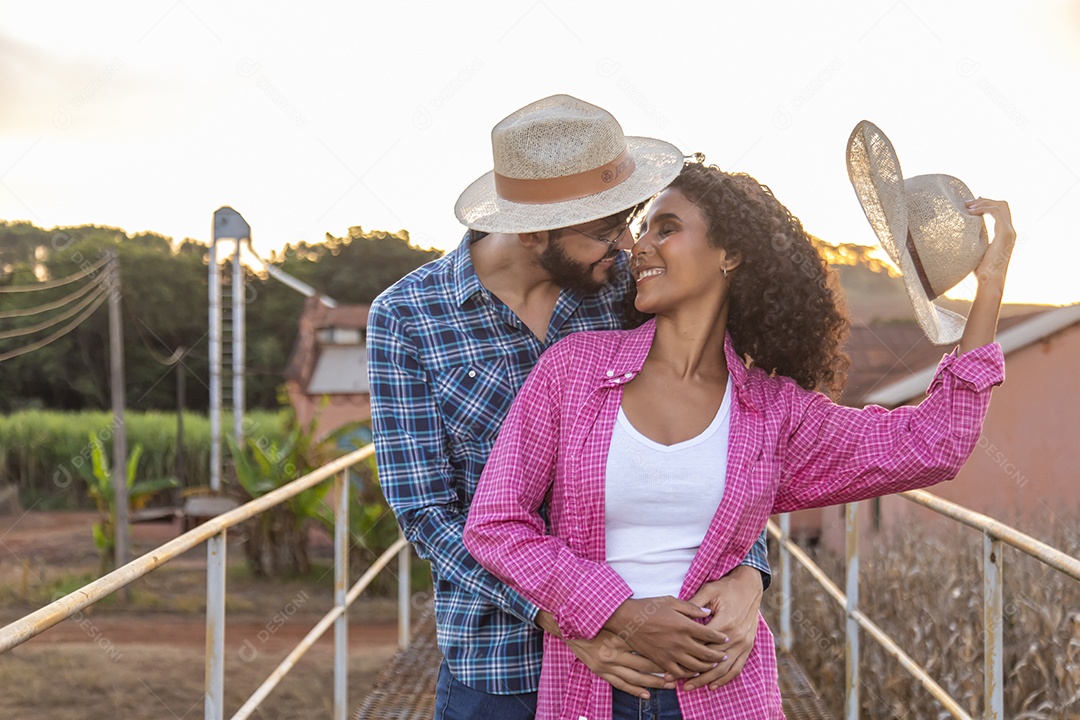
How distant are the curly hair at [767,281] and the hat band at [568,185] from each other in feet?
Answer: 0.36

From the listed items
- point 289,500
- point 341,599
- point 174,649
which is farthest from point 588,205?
point 289,500

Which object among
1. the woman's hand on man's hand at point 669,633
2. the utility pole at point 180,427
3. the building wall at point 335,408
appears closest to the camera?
the woman's hand on man's hand at point 669,633

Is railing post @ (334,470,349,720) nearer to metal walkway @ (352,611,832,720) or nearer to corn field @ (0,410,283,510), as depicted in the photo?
metal walkway @ (352,611,832,720)

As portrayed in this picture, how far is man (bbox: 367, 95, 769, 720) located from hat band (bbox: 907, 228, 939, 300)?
1.28 ft

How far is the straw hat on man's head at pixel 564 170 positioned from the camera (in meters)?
1.77

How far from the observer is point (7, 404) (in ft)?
111

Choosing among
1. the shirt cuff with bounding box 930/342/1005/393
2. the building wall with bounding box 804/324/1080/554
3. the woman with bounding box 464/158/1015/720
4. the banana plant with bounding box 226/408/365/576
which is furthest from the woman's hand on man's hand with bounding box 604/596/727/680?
the building wall with bounding box 804/324/1080/554

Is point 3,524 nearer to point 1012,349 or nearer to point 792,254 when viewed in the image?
point 1012,349

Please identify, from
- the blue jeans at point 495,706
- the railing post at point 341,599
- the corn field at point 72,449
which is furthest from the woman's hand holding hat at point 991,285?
the corn field at point 72,449

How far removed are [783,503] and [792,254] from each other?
1.36 ft

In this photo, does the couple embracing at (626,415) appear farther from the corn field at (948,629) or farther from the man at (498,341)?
the corn field at (948,629)

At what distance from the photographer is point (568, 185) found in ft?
5.93

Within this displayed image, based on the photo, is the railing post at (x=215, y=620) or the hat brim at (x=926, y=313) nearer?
the hat brim at (x=926, y=313)

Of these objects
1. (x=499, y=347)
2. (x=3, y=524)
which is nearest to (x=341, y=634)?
(x=499, y=347)
